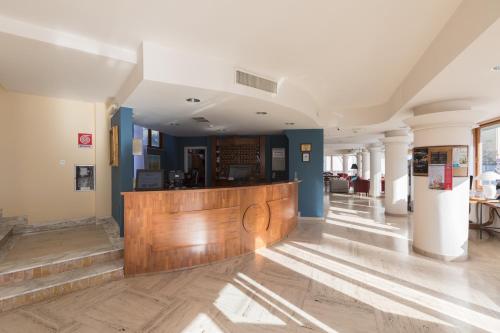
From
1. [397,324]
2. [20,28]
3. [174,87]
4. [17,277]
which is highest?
[20,28]

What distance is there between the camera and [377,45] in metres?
3.20

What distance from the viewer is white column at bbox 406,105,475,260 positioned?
13.6 feet

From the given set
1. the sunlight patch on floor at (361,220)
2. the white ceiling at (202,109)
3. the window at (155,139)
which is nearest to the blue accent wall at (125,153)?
the white ceiling at (202,109)

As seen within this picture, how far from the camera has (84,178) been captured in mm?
5449

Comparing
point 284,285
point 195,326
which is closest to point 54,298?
point 195,326

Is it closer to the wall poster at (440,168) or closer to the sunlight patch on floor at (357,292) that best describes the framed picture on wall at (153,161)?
the sunlight patch on floor at (357,292)

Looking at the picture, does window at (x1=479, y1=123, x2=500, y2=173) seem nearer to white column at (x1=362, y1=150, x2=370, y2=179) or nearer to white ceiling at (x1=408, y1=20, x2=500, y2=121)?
white ceiling at (x1=408, y1=20, x2=500, y2=121)

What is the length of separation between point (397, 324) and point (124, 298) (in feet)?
10.1

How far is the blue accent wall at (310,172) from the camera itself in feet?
24.5

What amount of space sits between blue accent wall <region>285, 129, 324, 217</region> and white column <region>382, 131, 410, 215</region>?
2493mm

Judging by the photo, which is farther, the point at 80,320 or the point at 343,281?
the point at 343,281

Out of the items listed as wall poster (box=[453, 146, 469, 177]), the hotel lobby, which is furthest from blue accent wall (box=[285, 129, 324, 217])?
wall poster (box=[453, 146, 469, 177])

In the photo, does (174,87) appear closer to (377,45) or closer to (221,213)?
(221,213)

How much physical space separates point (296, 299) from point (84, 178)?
5099mm
